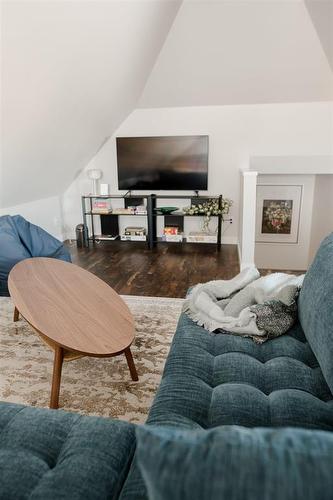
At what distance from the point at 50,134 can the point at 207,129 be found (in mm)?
2348

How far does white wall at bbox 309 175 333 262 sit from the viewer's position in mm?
5289

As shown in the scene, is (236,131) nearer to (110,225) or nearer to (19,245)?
(110,225)

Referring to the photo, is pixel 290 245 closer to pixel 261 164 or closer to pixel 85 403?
pixel 261 164

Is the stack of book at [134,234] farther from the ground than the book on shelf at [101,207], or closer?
closer

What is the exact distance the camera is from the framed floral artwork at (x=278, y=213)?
211 inches

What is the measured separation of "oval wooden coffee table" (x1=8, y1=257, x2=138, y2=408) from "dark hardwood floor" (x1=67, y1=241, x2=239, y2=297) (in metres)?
1.12

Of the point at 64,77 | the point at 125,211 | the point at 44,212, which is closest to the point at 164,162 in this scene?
the point at 125,211

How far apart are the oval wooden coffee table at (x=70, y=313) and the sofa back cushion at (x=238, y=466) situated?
1075 millimetres

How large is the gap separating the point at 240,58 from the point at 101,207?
2774 mm

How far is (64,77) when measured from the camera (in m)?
2.82

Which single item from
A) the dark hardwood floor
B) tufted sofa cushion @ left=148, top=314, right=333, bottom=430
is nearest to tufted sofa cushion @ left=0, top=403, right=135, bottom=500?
tufted sofa cushion @ left=148, top=314, right=333, bottom=430

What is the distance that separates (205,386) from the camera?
3.85ft

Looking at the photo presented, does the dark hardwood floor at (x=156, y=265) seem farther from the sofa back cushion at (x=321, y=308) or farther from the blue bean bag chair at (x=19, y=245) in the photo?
the sofa back cushion at (x=321, y=308)

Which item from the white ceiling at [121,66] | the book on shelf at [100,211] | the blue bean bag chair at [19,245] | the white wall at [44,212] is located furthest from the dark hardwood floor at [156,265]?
the white ceiling at [121,66]
